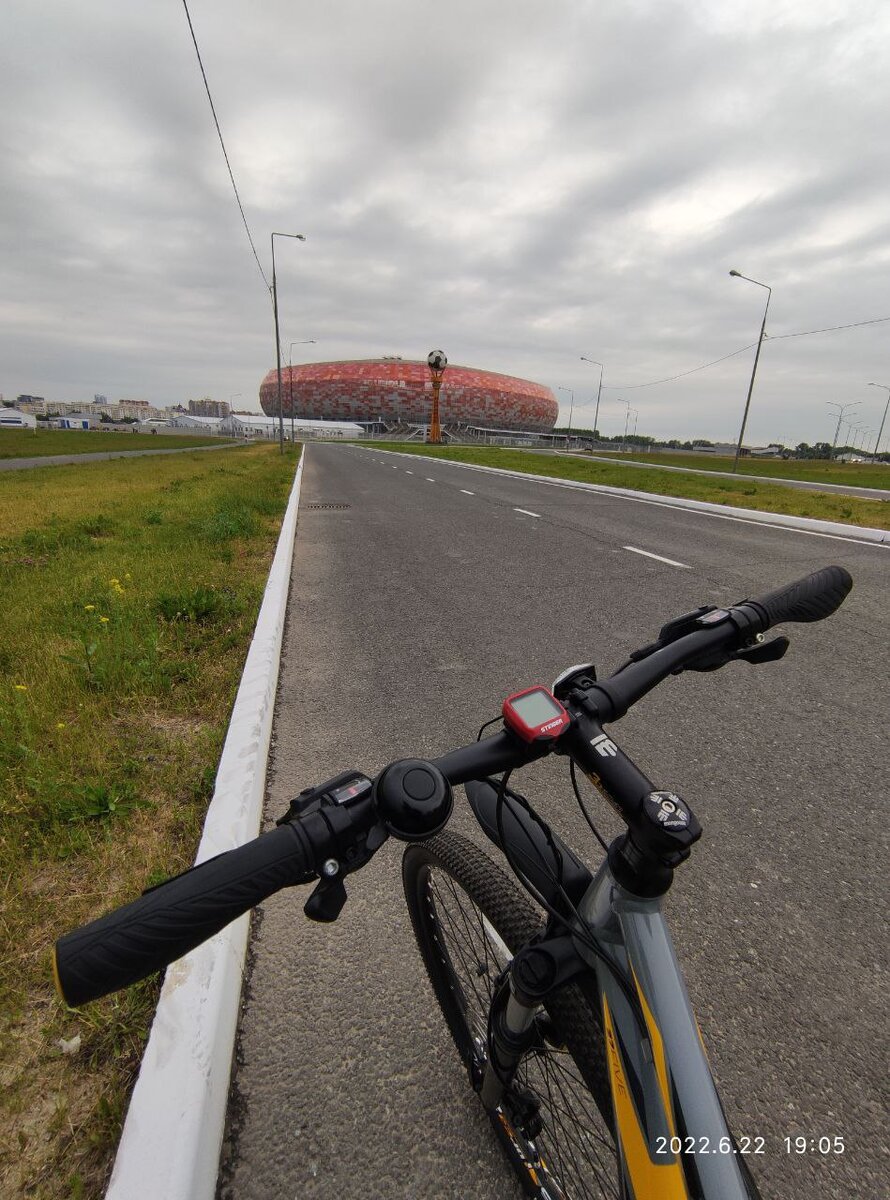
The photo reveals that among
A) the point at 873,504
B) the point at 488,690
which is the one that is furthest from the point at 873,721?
the point at 873,504

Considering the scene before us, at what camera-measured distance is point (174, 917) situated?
2.18ft

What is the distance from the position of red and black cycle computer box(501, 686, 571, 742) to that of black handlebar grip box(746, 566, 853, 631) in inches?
22.6

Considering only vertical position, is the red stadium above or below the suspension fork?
above

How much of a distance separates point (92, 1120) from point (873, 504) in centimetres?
1759

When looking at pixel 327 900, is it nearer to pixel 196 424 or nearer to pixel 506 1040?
pixel 506 1040

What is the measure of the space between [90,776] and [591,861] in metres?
2.15

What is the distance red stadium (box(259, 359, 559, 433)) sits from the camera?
113 m

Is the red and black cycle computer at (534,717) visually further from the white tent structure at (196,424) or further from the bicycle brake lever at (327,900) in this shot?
the white tent structure at (196,424)

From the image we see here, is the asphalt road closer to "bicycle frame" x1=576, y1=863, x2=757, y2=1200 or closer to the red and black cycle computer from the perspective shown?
"bicycle frame" x1=576, y1=863, x2=757, y2=1200

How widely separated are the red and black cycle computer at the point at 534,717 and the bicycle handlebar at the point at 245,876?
0.10 feet

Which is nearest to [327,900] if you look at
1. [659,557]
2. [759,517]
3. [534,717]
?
[534,717]

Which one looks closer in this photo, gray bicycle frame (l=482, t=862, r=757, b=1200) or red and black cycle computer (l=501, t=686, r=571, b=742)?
gray bicycle frame (l=482, t=862, r=757, b=1200)

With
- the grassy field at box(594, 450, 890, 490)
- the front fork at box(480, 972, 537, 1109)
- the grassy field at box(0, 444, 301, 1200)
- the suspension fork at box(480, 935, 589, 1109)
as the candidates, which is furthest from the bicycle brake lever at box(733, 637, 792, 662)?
the grassy field at box(594, 450, 890, 490)

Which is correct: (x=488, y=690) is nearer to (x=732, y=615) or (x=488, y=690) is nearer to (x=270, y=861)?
(x=732, y=615)
